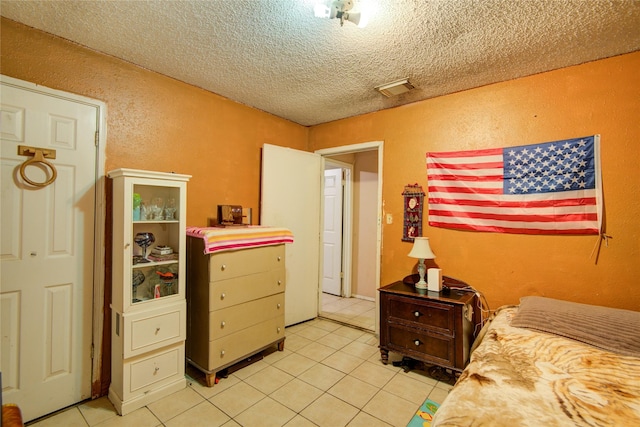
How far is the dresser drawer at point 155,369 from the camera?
1.99 m

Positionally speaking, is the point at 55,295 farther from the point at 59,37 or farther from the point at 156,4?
the point at 156,4

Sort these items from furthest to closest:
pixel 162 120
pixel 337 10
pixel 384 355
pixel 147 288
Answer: pixel 384 355 < pixel 162 120 < pixel 147 288 < pixel 337 10

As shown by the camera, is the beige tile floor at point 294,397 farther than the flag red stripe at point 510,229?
No

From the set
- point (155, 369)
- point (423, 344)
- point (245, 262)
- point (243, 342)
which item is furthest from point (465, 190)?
point (155, 369)

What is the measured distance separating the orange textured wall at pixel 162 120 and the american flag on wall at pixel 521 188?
6.19 ft

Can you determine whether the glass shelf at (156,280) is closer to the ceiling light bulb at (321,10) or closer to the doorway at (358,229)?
the ceiling light bulb at (321,10)

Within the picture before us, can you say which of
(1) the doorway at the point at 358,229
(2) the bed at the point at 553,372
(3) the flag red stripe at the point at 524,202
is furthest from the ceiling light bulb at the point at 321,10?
(1) the doorway at the point at 358,229

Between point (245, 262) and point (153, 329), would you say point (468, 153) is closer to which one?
point (245, 262)

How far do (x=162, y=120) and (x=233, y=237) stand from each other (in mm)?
1155

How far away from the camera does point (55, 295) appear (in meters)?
1.96

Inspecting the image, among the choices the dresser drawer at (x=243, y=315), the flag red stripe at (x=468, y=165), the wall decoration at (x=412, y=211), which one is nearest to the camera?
the dresser drawer at (x=243, y=315)

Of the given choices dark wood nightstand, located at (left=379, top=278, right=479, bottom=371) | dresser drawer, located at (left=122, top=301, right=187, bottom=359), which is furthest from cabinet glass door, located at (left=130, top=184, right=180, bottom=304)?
dark wood nightstand, located at (left=379, top=278, right=479, bottom=371)

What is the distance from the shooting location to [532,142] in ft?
7.85

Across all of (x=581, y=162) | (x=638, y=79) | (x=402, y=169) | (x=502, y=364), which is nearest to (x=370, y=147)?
(x=402, y=169)
